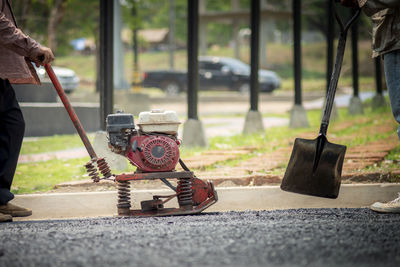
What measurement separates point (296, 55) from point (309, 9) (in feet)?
116

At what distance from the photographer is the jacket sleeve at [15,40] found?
4.55 metres

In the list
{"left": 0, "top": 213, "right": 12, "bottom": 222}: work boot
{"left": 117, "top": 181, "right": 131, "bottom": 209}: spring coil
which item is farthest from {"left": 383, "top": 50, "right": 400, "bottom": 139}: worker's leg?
{"left": 0, "top": 213, "right": 12, "bottom": 222}: work boot

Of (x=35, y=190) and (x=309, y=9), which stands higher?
(x=309, y=9)

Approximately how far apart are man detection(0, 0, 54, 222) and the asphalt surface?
19.9 inches

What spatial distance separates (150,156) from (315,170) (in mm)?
1195

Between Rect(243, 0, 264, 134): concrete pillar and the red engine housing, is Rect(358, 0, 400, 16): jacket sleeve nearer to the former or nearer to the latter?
the red engine housing

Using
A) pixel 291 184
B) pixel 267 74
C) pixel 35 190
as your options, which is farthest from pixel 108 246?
pixel 267 74

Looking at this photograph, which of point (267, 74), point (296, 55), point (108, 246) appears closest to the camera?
point (108, 246)

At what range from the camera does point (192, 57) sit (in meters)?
7.85

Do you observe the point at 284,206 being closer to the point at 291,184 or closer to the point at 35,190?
the point at 291,184

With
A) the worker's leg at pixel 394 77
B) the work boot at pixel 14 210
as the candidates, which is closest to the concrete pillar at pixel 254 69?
the worker's leg at pixel 394 77

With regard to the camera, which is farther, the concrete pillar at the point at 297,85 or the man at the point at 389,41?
the concrete pillar at the point at 297,85

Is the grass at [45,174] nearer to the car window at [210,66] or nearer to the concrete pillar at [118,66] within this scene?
the concrete pillar at [118,66]

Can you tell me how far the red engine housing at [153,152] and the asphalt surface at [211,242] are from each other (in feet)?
1.47
